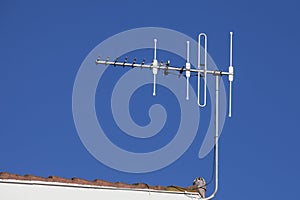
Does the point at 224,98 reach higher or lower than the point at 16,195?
higher

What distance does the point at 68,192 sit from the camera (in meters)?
13.5

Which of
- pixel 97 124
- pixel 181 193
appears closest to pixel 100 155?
pixel 97 124

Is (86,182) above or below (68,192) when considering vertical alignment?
above

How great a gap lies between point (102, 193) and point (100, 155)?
0.64 metres

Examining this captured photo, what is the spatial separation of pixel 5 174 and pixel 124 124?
2345 mm

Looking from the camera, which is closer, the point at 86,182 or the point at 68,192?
the point at 68,192

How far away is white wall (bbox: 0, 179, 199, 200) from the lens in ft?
42.5

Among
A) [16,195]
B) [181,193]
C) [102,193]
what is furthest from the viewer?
[181,193]

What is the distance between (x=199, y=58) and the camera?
15.0 m

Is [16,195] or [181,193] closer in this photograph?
[16,195]

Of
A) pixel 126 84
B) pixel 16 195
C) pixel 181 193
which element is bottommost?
pixel 16 195

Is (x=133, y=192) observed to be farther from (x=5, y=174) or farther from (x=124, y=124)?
(x=5, y=174)

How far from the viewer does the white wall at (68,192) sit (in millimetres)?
12961

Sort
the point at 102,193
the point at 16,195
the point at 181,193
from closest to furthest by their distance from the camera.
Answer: the point at 16,195 < the point at 102,193 < the point at 181,193
